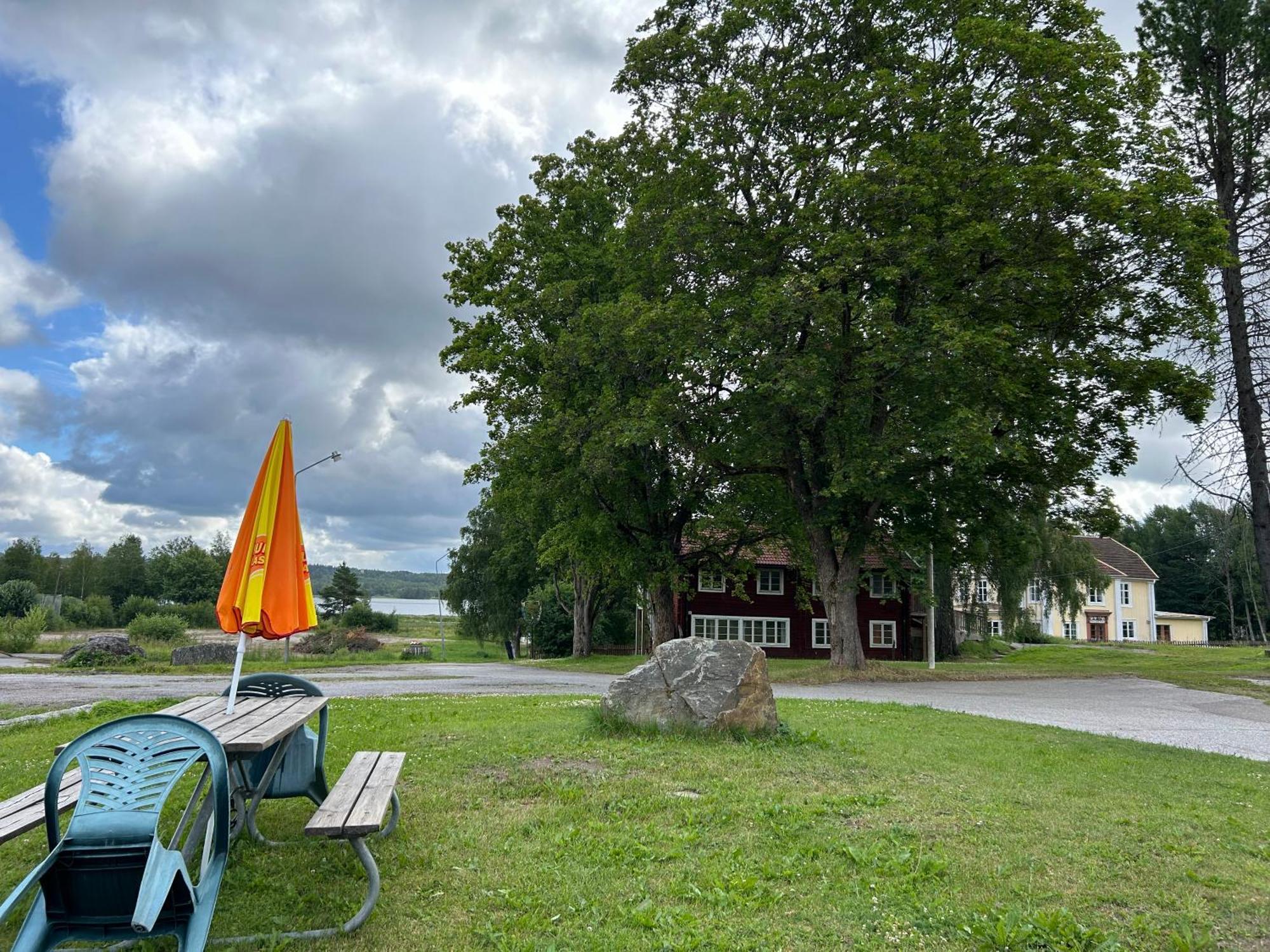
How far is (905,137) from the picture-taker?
22016 mm

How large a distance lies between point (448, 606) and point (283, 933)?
187 ft

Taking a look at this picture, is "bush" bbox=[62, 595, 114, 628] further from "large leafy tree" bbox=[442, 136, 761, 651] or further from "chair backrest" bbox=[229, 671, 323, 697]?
"chair backrest" bbox=[229, 671, 323, 697]

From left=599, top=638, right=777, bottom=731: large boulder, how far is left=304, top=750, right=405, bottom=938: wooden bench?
14.9ft

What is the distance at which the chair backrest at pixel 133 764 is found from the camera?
3707 millimetres

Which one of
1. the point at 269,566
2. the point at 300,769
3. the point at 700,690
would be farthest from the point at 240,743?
the point at 700,690

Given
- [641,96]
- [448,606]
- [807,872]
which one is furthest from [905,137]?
[448,606]

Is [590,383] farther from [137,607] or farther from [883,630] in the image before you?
[137,607]

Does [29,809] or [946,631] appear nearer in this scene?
[29,809]

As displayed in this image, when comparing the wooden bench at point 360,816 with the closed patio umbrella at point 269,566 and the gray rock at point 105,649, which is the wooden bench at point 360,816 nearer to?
the closed patio umbrella at point 269,566

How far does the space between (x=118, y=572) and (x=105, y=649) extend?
3577 inches

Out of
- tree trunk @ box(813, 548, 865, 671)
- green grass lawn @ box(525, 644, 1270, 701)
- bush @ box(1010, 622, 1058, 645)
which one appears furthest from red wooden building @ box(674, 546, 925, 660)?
tree trunk @ box(813, 548, 865, 671)

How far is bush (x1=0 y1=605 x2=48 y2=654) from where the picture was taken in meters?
35.3

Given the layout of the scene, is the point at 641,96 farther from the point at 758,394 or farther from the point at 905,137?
the point at 758,394

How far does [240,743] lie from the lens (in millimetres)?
4566
